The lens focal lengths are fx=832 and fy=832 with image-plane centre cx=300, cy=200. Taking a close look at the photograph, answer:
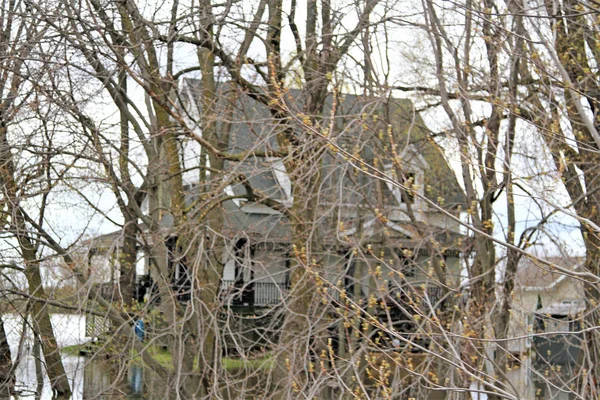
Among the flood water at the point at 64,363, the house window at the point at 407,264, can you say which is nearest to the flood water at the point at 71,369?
the flood water at the point at 64,363

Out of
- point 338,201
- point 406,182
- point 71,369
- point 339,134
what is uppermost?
point 339,134

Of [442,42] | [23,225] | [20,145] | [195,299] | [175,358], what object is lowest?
[175,358]

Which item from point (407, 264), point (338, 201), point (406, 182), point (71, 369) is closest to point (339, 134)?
point (338, 201)

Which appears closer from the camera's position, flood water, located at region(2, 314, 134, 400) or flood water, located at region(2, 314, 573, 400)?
flood water, located at region(2, 314, 573, 400)

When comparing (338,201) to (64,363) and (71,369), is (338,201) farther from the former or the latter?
(64,363)

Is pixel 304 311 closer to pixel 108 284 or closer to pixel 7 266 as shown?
pixel 108 284

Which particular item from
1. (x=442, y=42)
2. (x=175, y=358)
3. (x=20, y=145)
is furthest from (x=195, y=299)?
(x=442, y=42)

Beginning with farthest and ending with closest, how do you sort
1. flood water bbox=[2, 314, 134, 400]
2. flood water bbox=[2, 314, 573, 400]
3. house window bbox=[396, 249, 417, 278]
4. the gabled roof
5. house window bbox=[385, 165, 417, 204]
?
flood water bbox=[2, 314, 134, 400] → flood water bbox=[2, 314, 573, 400] → the gabled roof → house window bbox=[396, 249, 417, 278] → house window bbox=[385, 165, 417, 204]

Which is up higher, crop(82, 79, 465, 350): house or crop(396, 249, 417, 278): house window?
crop(82, 79, 465, 350): house

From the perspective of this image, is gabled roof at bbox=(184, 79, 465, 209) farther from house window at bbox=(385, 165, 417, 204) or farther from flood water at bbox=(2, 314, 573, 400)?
flood water at bbox=(2, 314, 573, 400)

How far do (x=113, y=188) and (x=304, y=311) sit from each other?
2.89m

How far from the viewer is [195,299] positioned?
9055 millimetres

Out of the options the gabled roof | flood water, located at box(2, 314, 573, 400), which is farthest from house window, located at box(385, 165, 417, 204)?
flood water, located at box(2, 314, 573, 400)

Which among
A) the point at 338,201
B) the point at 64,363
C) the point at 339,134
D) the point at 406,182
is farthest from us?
the point at 64,363
